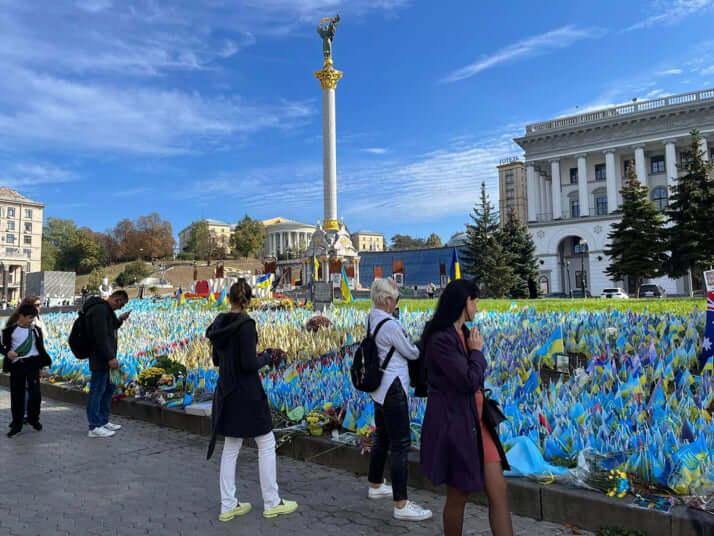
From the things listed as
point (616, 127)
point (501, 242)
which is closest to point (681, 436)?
point (501, 242)

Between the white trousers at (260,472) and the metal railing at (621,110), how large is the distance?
58.2 meters

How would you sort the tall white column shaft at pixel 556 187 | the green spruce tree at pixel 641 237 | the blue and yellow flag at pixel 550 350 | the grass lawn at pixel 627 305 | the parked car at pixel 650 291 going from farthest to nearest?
the tall white column shaft at pixel 556 187, the parked car at pixel 650 291, the green spruce tree at pixel 641 237, the grass lawn at pixel 627 305, the blue and yellow flag at pixel 550 350

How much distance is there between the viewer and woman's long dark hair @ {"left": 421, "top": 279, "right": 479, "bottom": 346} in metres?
3.44

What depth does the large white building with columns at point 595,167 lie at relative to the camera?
51.1 m

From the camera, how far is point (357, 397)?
6418mm

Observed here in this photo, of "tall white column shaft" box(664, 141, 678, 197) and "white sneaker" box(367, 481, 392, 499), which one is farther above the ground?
"tall white column shaft" box(664, 141, 678, 197)

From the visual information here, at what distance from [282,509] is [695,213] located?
34752mm

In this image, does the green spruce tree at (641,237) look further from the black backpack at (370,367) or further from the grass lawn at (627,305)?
the black backpack at (370,367)

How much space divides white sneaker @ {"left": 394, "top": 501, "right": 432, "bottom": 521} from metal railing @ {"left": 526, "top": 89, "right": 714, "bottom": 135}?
190 feet

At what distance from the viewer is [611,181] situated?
54.2 m

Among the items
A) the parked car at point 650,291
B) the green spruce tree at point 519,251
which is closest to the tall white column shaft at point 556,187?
the green spruce tree at point 519,251

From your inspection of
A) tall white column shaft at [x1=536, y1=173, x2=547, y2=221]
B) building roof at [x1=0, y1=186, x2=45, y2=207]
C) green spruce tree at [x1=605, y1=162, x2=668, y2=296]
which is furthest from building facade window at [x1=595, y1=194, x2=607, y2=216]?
building roof at [x1=0, y1=186, x2=45, y2=207]

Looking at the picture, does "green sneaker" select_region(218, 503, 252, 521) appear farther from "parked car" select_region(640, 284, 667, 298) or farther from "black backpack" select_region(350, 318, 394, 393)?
"parked car" select_region(640, 284, 667, 298)

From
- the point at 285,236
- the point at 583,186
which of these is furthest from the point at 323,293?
the point at 285,236
